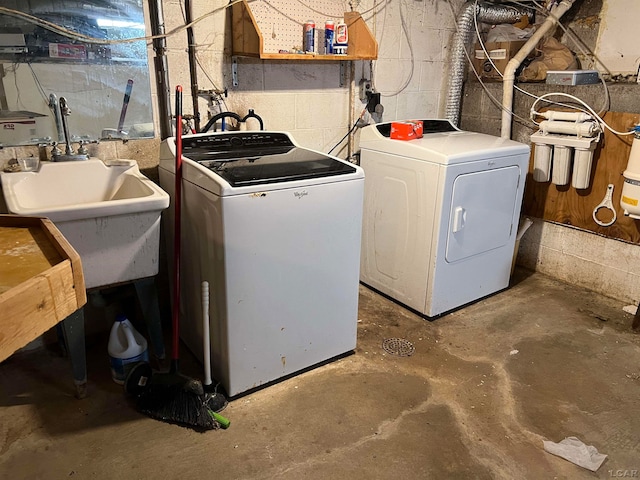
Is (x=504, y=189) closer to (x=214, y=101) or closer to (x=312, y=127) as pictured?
(x=312, y=127)

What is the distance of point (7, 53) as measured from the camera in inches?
80.4

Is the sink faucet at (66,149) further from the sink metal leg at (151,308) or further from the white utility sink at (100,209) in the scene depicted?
the sink metal leg at (151,308)

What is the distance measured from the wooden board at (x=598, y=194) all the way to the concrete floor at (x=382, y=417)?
670 mm

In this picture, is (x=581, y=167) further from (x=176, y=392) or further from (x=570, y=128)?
(x=176, y=392)

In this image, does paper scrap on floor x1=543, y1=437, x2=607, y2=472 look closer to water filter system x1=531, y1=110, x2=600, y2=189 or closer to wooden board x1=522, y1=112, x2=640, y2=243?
wooden board x1=522, y1=112, x2=640, y2=243

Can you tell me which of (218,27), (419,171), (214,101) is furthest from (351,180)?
(218,27)

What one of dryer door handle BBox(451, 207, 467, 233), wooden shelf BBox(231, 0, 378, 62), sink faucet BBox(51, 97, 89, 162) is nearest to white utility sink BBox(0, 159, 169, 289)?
sink faucet BBox(51, 97, 89, 162)

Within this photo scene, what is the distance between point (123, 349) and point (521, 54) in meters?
2.99

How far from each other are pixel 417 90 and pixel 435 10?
21.3 inches

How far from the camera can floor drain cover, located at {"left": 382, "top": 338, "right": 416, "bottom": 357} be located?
2465mm

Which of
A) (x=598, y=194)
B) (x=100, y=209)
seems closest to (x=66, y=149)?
(x=100, y=209)

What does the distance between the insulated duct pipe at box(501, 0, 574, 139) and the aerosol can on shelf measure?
8.96 feet

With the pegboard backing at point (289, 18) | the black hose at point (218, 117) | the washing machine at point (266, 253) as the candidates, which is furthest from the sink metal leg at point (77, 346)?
the pegboard backing at point (289, 18)

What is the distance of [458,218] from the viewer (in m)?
2.60
